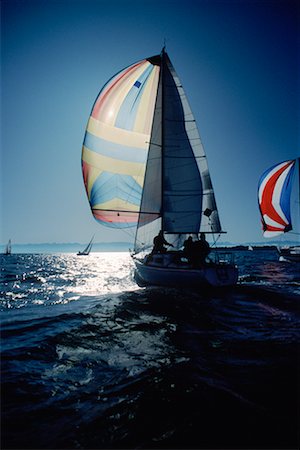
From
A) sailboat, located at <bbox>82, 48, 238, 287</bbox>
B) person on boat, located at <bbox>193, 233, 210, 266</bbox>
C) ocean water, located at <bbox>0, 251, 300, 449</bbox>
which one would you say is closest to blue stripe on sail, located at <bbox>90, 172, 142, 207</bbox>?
sailboat, located at <bbox>82, 48, 238, 287</bbox>

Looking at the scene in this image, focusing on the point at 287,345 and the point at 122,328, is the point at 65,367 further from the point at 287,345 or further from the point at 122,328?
the point at 287,345

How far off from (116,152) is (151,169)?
2.65 meters

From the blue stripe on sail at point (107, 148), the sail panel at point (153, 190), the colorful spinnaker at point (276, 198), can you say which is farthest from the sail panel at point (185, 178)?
the colorful spinnaker at point (276, 198)

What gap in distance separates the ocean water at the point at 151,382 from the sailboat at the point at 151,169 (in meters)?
4.55

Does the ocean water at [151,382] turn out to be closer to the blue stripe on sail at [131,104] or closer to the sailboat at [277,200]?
the blue stripe on sail at [131,104]

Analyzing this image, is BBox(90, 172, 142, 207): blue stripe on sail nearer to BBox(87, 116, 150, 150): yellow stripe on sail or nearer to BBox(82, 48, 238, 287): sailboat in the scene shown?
BBox(82, 48, 238, 287): sailboat

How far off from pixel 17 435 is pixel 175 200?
35.7 ft

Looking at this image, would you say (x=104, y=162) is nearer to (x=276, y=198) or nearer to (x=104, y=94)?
(x=104, y=94)

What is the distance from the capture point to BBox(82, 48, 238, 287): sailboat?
1214 centimetres

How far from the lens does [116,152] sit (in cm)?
1490

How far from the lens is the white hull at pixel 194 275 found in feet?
30.5

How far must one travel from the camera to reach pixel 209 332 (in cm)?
531

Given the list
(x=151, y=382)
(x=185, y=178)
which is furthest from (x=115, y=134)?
(x=151, y=382)

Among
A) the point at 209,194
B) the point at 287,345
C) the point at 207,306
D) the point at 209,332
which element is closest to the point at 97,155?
the point at 209,194
